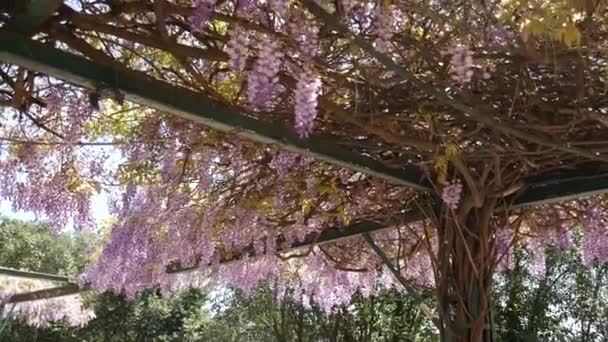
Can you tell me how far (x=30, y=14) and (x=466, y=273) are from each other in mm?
1964

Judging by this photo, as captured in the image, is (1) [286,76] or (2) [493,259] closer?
(1) [286,76]

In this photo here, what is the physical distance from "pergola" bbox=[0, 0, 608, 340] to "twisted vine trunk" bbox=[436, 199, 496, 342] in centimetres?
17

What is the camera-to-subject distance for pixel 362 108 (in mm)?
2557

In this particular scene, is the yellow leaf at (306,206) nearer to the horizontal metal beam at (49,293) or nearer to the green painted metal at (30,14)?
the green painted metal at (30,14)

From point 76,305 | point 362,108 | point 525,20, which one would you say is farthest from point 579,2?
point 76,305

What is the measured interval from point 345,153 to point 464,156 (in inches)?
17.7

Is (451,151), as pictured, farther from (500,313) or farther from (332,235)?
(500,313)

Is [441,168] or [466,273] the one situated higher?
[441,168]

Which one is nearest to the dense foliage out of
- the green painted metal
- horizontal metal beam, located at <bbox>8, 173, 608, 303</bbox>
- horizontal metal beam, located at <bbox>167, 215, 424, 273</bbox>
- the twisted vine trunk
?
horizontal metal beam, located at <bbox>167, 215, 424, 273</bbox>

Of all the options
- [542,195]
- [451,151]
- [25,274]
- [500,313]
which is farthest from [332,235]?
[500,313]

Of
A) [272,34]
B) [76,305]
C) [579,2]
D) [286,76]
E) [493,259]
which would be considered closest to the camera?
[579,2]

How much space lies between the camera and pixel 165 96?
1979 mm

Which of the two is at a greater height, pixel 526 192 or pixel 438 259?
pixel 526 192

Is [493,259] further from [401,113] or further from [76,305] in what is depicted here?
[76,305]
